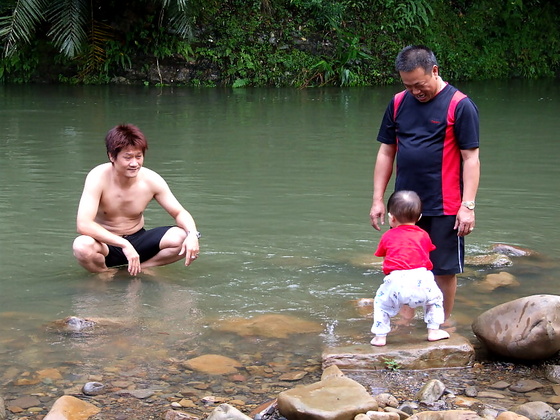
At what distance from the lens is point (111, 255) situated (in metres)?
5.35

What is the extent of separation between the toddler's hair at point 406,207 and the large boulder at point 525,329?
0.66 meters

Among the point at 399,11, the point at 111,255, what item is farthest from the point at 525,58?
the point at 111,255

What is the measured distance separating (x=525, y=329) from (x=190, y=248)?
212 centimetres

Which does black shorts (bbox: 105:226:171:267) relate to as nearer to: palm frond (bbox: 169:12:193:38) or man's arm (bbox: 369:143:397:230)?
man's arm (bbox: 369:143:397:230)

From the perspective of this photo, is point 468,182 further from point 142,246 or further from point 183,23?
point 183,23

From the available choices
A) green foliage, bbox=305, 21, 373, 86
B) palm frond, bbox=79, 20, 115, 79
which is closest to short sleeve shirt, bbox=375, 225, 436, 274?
green foliage, bbox=305, 21, 373, 86

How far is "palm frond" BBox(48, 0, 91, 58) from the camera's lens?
1593 cm

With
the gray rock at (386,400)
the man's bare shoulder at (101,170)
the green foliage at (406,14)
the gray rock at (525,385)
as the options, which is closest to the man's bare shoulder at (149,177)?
the man's bare shoulder at (101,170)

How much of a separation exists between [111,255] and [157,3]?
12.9 meters

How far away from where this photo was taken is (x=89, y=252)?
16.7 feet

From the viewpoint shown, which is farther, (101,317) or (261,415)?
(101,317)

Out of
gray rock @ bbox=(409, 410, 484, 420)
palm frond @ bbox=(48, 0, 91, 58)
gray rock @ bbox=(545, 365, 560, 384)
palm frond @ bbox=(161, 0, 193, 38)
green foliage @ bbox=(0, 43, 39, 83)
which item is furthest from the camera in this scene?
green foliage @ bbox=(0, 43, 39, 83)

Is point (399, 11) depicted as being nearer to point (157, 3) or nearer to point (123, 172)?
point (157, 3)

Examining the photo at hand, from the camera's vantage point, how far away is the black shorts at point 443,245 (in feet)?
13.3
